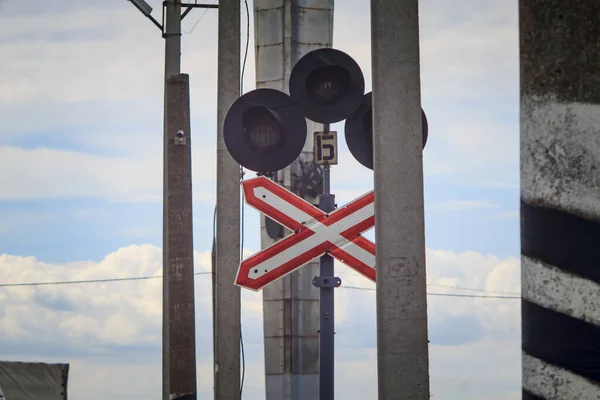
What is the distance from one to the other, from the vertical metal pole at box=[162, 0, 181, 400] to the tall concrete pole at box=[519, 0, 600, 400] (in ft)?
40.5

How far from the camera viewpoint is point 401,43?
6727 millimetres

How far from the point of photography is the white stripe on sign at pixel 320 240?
34.4ft

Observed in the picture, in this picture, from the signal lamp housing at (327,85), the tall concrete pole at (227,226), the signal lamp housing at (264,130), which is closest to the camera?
the signal lamp housing at (327,85)

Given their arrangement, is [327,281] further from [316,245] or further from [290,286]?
[290,286]

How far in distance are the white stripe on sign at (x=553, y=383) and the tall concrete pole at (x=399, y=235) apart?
3759mm

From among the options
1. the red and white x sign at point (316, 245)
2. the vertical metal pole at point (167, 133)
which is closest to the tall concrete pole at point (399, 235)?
the red and white x sign at point (316, 245)

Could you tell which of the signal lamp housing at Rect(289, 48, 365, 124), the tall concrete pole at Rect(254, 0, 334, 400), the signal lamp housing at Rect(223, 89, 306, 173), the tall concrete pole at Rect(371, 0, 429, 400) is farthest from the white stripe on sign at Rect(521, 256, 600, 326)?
the tall concrete pole at Rect(254, 0, 334, 400)

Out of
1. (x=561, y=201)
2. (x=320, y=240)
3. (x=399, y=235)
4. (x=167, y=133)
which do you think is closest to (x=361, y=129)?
(x=320, y=240)

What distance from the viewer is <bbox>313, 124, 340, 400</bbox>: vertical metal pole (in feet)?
34.3

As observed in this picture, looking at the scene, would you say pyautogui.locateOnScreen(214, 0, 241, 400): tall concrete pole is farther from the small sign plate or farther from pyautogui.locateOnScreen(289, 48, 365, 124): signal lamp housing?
pyautogui.locateOnScreen(289, 48, 365, 124): signal lamp housing

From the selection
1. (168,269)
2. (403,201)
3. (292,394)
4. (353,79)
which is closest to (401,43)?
(403,201)

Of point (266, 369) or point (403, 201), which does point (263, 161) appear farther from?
point (266, 369)

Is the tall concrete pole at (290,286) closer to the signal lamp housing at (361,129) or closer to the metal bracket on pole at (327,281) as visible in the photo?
the signal lamp housing at (361,129)

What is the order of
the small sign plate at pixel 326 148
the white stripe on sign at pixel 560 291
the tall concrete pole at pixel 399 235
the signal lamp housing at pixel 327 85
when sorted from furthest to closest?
1. the small sign plate at pixel 326 148
2. the signal lamp housing at pixel 327 85
3. the tall concrete pole at pixel 399 235
4. the white stripe on sign at pixel 560 291
